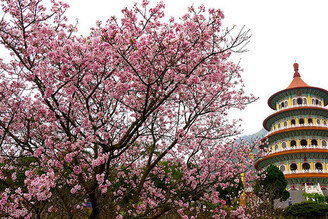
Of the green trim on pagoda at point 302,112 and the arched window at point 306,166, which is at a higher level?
the green trim on pagoda at point 302,112

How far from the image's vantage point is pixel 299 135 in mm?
40031

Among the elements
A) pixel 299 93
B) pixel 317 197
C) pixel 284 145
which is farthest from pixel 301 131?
pixel 317 197

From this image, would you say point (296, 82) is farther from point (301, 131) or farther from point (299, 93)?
point (301, 131)

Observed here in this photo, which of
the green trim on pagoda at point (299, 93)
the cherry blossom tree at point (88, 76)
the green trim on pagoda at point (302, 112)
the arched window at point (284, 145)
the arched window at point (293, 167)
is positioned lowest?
the cherry blossom tree at point (88, 76)

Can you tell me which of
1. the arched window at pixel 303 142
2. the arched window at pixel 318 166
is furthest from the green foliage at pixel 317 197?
the arched window at pixel 303 142

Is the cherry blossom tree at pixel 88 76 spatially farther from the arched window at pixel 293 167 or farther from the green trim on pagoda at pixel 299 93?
the green trim on pagoda at pixel 299 93

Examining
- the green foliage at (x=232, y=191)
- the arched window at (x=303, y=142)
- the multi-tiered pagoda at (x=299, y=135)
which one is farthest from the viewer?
the arched window at (x=303, y=142)

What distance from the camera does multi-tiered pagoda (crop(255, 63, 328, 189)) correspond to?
120 feet

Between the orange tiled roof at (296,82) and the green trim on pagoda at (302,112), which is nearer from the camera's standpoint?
the green trim on pagoda at (302,112)

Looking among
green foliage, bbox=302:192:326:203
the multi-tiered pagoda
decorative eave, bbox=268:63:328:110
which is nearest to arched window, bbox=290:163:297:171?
the multi-tiered pagoda

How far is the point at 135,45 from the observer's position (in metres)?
6.13

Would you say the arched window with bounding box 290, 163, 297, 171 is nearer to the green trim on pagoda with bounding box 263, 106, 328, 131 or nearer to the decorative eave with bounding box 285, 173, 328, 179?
the decorative eave with bounding box 285, 173, 328, 179

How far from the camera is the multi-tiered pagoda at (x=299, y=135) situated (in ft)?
120

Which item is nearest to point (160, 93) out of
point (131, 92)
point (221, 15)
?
point (131, 92)
